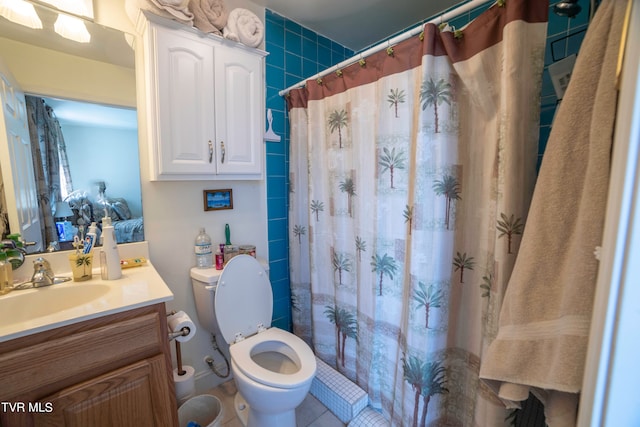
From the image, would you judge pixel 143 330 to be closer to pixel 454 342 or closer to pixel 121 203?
pixel 121 203

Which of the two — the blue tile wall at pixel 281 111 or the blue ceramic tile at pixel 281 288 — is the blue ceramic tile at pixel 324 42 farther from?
the blue ceramic tile at pixel 281 288

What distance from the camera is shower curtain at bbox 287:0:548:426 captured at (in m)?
0.90

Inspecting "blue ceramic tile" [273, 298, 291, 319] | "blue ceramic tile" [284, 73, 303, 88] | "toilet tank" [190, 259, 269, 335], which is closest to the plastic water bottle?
"toilet tank" [190, 259, 269, 335]

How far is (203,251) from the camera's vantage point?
1.52m

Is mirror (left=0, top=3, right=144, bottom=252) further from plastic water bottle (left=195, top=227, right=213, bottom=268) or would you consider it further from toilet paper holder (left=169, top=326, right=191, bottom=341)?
toilet paper holder (left=169, top=326, right=191, bottom=341)

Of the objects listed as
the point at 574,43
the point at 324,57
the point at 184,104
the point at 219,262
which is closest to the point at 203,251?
the point at 219,262

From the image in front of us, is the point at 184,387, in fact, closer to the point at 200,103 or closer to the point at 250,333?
the point at 250,333

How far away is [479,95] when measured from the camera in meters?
0.99

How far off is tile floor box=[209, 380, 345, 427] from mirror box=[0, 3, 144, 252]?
42.7 inches

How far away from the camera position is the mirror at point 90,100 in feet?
3.60

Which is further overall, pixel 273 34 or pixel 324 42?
pixel 324 42

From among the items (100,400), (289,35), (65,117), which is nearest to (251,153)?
(65,117)

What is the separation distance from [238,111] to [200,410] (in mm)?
1570

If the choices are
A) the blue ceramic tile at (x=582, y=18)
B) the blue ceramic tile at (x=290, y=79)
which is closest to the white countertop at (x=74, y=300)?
the blue ceramic tile at (x=290, y=79)
